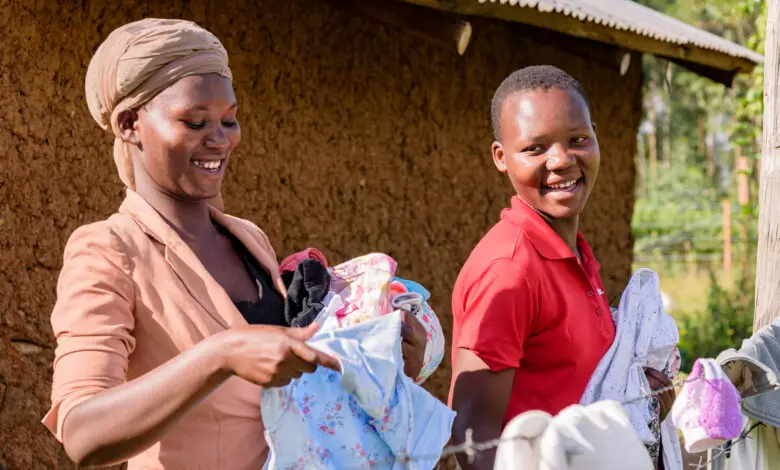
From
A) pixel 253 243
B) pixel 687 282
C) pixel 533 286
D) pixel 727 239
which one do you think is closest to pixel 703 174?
pixel 687 282

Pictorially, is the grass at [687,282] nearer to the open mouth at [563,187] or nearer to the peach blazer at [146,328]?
the open mouth at [563,187]

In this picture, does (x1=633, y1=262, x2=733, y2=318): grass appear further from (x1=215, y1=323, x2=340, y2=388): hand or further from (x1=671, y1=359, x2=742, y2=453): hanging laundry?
(x1=215, y1=323, x2=340, y2=388): hand

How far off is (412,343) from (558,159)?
0.60 metres

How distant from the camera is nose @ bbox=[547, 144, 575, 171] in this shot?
2.14 metres

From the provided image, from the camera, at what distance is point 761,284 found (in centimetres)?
297

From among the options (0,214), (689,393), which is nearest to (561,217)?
(689,393)

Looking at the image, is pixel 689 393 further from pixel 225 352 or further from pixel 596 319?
pixel 225 352

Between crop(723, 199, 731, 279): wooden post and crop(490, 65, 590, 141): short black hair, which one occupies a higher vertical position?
crop(490, 65, 590, 141): short black hair

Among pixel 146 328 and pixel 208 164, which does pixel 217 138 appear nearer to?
pixel 208 164

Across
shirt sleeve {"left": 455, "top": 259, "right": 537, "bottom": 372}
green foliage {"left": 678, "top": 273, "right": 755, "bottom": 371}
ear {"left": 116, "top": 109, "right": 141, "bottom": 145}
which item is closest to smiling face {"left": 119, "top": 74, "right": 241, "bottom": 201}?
ear {"left": 116, "top": 109, "right": 141, "bottom": 145}

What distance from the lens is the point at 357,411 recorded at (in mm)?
1670

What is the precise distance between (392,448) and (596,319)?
0.67 m

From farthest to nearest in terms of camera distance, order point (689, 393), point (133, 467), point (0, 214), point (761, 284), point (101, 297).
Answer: point (0, 214) < point (761, 284) < point (689, 393) < point (133, 467) < point (101, 297)

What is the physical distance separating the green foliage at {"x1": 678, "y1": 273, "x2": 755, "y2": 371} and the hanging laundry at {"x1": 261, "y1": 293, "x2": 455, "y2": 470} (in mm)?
7682
